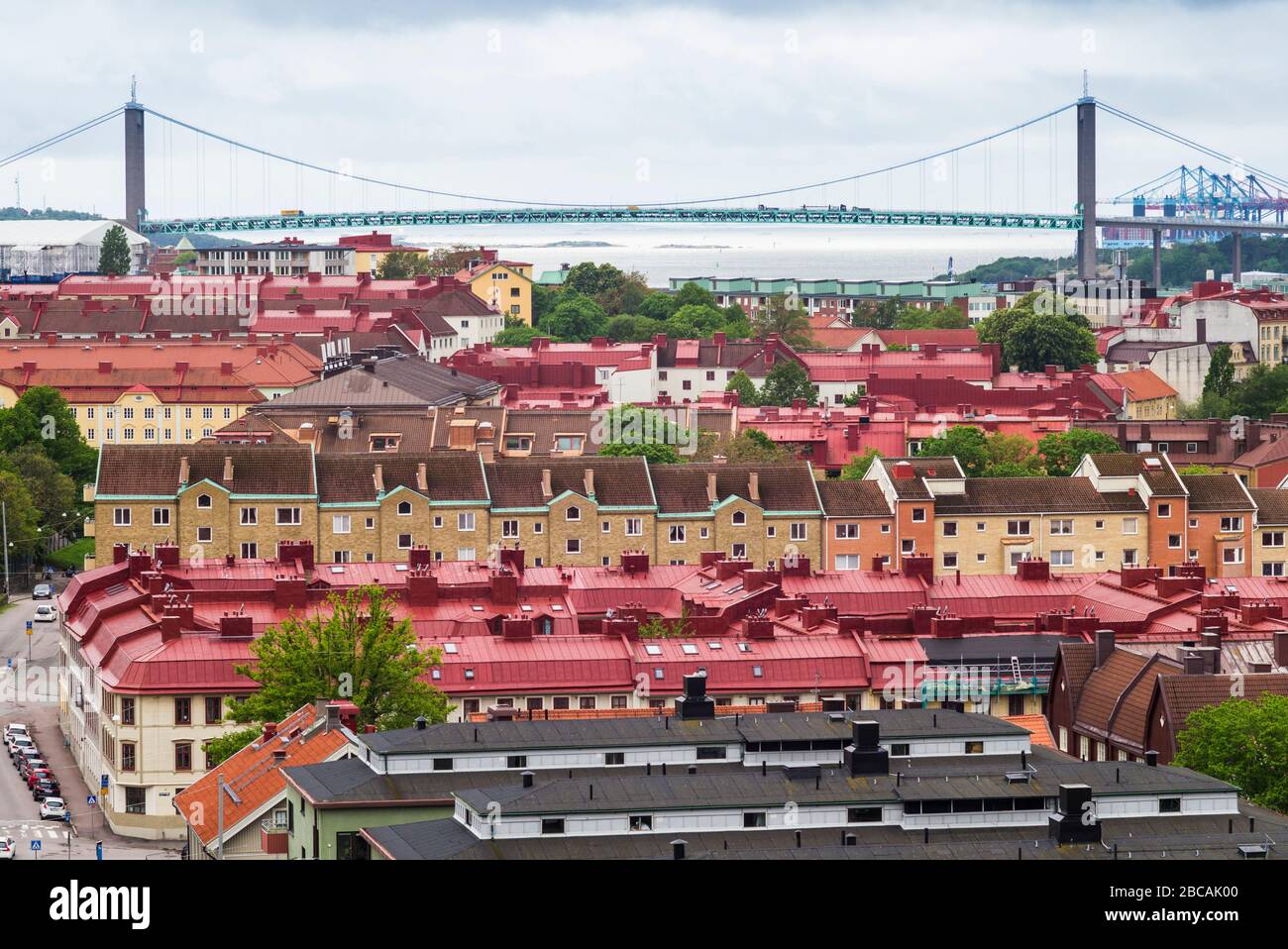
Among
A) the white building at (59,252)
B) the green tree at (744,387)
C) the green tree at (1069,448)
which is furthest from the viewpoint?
the white building at (59,252)

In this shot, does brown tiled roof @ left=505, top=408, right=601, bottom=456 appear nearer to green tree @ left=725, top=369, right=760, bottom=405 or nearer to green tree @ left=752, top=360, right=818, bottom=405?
green tree @ left=725, top=369, right=760, bottom=405

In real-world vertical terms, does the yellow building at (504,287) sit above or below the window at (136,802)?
above

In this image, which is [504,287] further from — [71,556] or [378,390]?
[71,556]

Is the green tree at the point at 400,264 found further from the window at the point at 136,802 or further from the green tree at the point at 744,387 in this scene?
the window at the point at 136,802

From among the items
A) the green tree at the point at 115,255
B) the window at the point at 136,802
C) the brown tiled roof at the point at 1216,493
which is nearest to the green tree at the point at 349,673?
the window at the point at 136,802

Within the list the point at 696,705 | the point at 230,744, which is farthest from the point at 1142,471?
the point at 696,705
